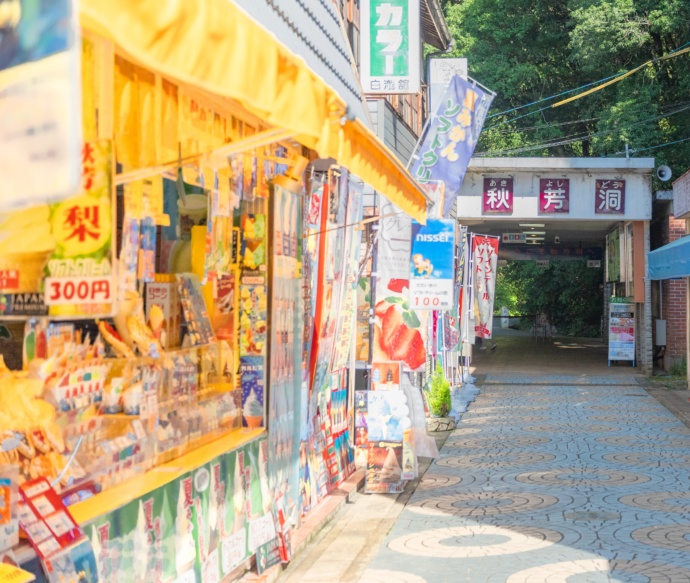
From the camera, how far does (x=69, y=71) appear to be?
7.86 feet

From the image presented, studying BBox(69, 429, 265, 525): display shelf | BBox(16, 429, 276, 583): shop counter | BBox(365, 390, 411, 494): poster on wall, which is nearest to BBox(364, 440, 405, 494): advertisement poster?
BBox(365, 390, 411, 494): poster on wall

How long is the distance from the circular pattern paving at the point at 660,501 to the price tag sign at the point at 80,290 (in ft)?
22.3

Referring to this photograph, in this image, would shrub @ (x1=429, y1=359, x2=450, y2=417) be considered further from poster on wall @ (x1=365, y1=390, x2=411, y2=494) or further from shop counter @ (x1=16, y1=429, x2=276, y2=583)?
shop counter @ (x1=16, y1=429, x2=276, y2=583)

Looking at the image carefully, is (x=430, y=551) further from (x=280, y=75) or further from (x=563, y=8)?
(x=563, y=8)

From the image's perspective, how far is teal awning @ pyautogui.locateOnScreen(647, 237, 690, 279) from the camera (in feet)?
59.4

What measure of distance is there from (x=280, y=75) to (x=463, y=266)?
682 inches

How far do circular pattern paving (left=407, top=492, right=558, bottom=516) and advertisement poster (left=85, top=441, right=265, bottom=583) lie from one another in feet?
8.82

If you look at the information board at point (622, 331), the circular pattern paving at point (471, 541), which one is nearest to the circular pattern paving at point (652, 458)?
the circular pattern paving at point (471, 541)

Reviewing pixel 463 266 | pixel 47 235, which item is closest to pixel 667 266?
pixel 463 266

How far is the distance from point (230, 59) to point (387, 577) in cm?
480

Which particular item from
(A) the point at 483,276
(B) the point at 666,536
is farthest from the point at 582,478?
(A) the point at 483,276

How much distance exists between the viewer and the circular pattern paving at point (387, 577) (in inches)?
271

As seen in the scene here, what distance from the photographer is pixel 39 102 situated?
2.47 metres

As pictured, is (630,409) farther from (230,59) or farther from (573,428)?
(230,59)
